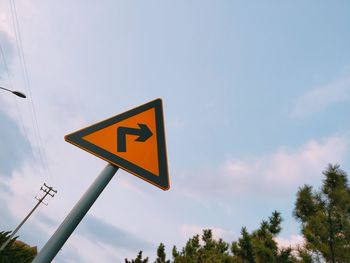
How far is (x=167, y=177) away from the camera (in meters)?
2.05

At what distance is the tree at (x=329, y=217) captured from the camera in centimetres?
1261

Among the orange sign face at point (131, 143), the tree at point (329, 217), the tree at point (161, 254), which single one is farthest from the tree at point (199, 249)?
the orange sign face at point (131, 143)

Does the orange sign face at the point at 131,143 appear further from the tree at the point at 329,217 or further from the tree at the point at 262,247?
the tree at the point at 262,247

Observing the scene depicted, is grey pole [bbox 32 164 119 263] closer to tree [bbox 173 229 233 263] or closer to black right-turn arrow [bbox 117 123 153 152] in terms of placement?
black right-turn arrow [bbox 117 123 153 152]

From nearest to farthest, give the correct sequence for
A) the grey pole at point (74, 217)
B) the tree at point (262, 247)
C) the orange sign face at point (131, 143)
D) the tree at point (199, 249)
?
the grey pole at point (74, 217) < the orange sign face at point (131, 143) < the tree at point (262, 247) < the tree at point (199, 249)

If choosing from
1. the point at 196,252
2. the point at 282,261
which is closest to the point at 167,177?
the point at 282,261

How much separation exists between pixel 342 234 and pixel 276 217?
9100 millimetres

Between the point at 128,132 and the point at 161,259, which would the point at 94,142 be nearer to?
the point at 128,132

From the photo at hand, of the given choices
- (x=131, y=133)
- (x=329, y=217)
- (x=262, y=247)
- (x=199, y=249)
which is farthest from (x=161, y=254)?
(x=131, y=133)

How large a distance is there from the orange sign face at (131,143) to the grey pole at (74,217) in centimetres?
12

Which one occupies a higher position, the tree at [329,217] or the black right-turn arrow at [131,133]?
the tree at [329,217]

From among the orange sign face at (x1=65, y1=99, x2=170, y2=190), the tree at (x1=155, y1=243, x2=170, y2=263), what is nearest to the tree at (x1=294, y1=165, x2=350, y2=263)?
the orange sign face at (x1=65, y1=99, x2=170, y2=190)

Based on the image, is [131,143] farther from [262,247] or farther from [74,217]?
[262,247]

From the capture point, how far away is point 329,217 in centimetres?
1309
